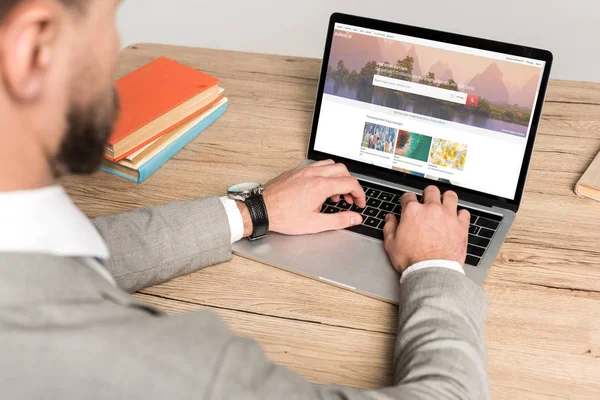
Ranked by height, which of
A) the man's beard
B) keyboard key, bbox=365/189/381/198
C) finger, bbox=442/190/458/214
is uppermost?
the man's beard

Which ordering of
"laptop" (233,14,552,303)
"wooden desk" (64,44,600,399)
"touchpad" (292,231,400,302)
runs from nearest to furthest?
"wooden desk" (64,44,600,399) → "touchpad" (292,231,400,302) → "laptop" (233,14,552,303)

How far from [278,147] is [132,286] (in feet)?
1.69

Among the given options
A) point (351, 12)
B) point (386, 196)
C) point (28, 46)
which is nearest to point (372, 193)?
point (386, 196)

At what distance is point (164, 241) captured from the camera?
1.24m

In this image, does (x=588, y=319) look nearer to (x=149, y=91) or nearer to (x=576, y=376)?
(x=576, y=376)

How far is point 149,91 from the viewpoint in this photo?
63.5 inches

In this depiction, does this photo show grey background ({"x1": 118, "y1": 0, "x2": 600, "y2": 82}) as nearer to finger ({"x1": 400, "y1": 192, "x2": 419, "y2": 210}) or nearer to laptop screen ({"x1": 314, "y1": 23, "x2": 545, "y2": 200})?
laptop screen ({"x1": 314, "y1": 23, "x2": 545, "y2": 200})

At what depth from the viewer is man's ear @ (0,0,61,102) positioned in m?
0.67

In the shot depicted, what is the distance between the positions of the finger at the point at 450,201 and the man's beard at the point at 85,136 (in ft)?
2.21

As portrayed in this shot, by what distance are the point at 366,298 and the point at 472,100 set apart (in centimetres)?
45

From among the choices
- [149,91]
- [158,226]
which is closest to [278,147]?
[149,91]

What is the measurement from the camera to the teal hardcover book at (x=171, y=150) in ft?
4.87

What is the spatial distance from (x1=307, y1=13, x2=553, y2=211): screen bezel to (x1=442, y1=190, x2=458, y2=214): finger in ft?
0.21

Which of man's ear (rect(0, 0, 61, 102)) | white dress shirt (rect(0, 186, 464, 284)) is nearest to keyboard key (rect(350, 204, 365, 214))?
white dress shirt (rect(0, 186, 464, 284))
